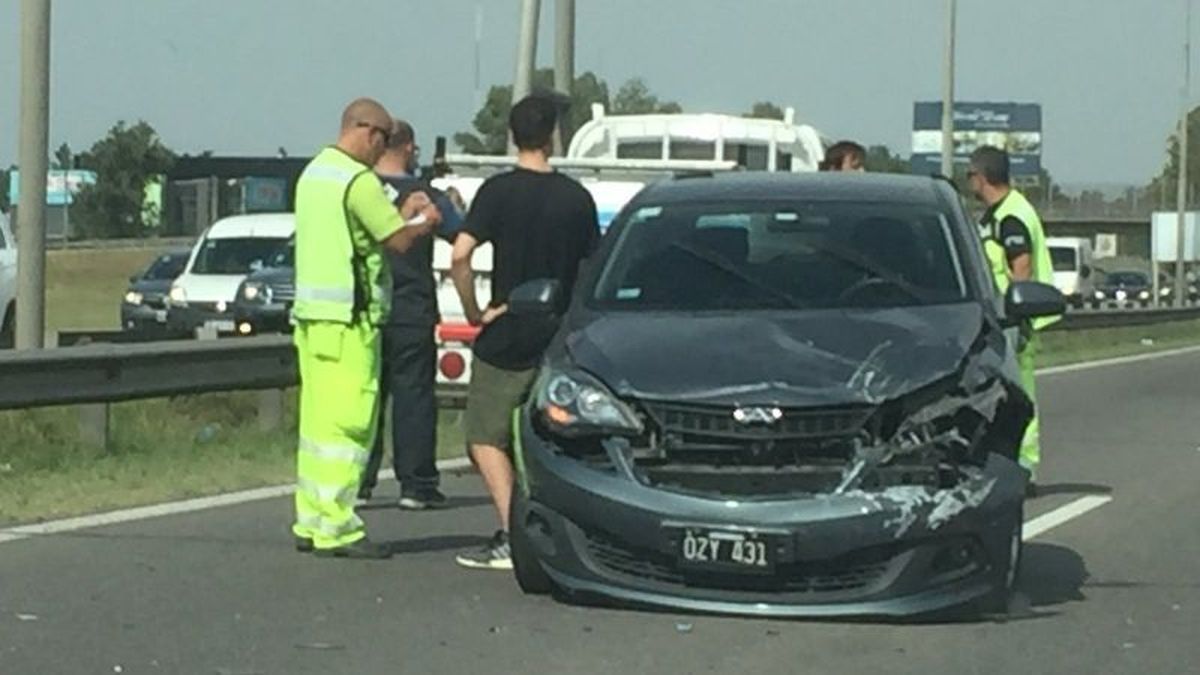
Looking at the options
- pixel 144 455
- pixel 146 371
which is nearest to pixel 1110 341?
pixel 146 371

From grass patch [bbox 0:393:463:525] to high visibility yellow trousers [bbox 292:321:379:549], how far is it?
1.87 m

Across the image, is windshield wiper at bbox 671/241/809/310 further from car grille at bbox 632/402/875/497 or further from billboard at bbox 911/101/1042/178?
billboard at bbox 911/101/1042/178

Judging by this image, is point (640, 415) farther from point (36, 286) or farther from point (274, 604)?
point (36, 286)

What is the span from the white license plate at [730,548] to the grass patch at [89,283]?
42059 mm

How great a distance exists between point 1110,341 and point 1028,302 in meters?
33.8

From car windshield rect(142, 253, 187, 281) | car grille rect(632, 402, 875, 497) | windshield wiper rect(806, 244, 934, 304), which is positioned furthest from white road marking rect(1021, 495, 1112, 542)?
car windshield rect(142, 253, 187, 281)

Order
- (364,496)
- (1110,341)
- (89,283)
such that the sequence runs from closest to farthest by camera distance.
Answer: (364,496) < (1110,341) < (89,283)

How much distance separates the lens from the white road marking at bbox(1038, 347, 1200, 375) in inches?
1236

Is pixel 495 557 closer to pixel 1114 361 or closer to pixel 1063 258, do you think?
pixel 1114 361

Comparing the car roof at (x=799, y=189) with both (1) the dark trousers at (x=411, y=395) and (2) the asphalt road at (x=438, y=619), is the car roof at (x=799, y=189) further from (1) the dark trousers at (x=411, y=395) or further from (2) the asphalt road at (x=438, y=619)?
(1) the dark trousers at (x=411, y=395)

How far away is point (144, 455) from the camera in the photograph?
15.5 meters

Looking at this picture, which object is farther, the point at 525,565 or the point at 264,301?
the point at 264,301

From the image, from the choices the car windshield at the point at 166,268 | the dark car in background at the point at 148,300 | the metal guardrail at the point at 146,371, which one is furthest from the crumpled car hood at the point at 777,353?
the car windshield at the point at 166,268

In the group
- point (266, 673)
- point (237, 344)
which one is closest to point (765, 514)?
point (266, 673)
